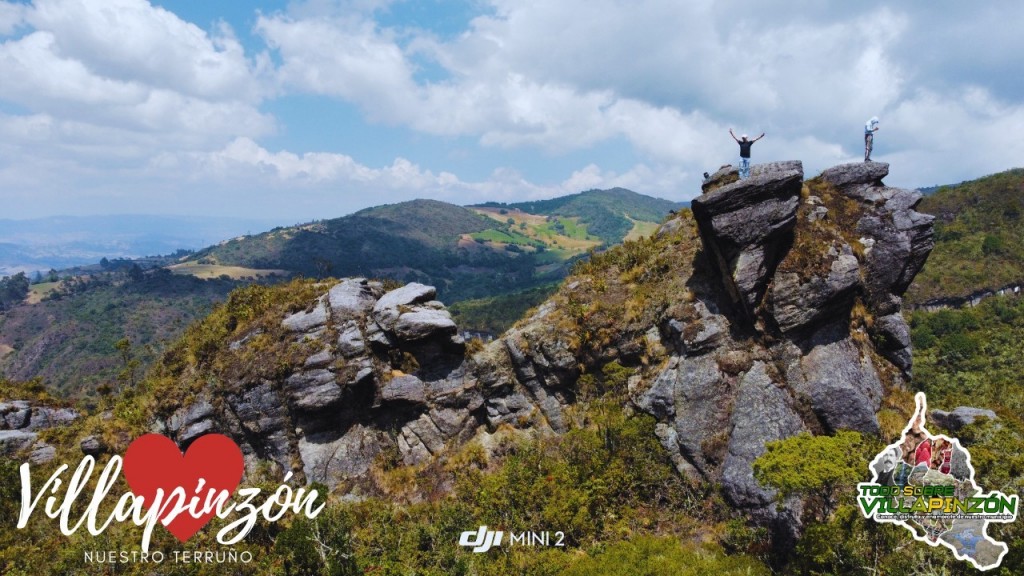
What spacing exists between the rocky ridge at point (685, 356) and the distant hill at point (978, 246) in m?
95.4

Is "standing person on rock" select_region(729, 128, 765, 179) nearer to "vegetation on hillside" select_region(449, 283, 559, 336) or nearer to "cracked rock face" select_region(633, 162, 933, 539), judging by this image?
"cracked rock face" select_region(633, 162, 933, 539)

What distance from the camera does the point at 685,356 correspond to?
73.3ft

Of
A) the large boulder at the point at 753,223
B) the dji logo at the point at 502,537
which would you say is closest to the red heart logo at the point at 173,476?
the dji logo at the point at 502,537

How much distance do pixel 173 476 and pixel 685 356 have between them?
69.8ft

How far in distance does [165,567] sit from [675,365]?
69.1ft

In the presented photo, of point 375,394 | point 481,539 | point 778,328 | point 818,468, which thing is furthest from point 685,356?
point 375,394

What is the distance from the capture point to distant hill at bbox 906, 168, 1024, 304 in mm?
91812

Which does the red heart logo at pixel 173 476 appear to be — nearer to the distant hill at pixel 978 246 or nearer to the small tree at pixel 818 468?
the small tree at pixel 818 468

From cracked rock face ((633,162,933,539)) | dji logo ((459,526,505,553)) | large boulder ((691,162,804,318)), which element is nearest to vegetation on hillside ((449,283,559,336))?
cracked rock face ((633,162,933,539))

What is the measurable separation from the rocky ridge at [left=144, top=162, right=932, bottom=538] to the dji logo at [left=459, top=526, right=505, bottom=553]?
18.7 feet

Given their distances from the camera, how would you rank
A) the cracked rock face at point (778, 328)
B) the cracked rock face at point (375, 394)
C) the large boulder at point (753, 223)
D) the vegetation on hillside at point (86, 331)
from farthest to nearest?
1. the vegetation on hillside at point (86, 331)
2. the cracked rock face at point (375, 394)
3. the large boulder at point (753, 223)
4. the cracked rock face at point (778, 328)

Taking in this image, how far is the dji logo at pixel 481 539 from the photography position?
1852 centimetres

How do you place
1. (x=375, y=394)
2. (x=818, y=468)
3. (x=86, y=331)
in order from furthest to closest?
1. (x=86, y=331)
2. (x=375, y=394)
3. (x=818, y=468)

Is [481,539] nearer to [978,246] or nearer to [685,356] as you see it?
[685,356]
